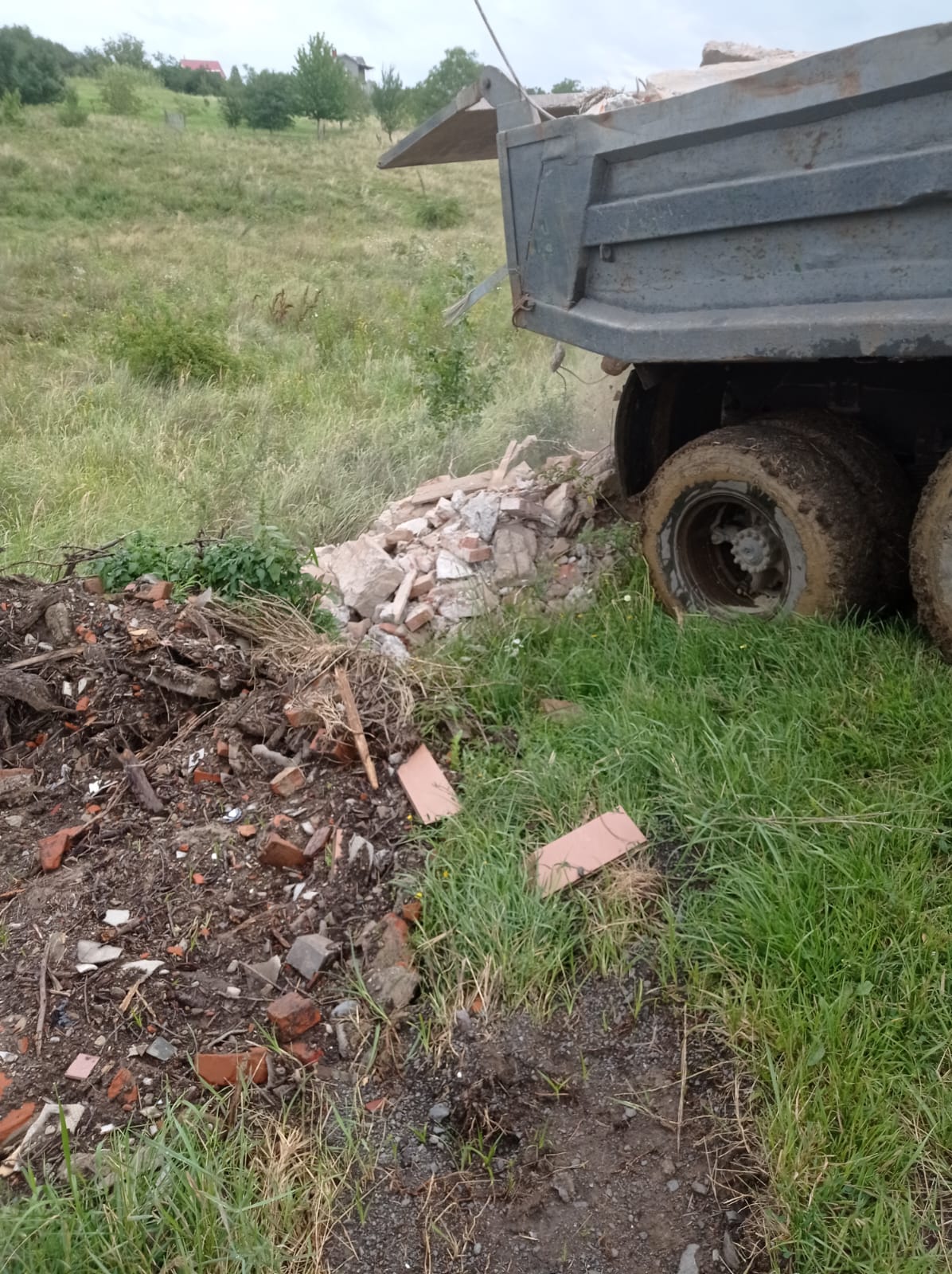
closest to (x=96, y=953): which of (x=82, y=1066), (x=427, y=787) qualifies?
(x=82, y=1066)

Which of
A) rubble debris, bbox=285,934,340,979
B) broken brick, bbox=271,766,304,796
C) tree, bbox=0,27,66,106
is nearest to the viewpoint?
rubble debris, bbox=285,934,340,979

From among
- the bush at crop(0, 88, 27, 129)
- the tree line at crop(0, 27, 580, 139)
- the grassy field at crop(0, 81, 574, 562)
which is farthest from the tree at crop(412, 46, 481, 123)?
the grassy field at crop(0, 81, 574, 562)

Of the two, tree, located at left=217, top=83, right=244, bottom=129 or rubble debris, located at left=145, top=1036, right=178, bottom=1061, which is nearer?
rubble debris, located at left=145, top=1036, right=178, bottom=1061

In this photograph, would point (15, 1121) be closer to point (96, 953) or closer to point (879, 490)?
point (96, 953)

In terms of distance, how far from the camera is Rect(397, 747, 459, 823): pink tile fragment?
3.12 meters

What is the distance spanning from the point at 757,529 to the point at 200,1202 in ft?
9.94

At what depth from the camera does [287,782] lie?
327 centimetres

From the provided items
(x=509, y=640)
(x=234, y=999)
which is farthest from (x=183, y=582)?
(x=234, y=999)

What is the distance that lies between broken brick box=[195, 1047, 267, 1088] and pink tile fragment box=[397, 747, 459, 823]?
3.20ft

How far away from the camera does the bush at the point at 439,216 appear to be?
882 inches

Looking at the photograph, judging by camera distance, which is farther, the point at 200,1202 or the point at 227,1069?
the point at 227,1069

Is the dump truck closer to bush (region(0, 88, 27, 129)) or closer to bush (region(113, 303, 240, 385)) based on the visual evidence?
bush (region(113, 303, 240, 385))

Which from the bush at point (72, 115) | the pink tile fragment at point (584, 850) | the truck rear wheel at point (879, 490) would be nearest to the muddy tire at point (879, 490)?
the truck rear wheel at point (879, 490)

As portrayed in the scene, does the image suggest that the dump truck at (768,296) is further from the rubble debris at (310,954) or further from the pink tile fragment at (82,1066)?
the pink tile fragment at (82,1066)
